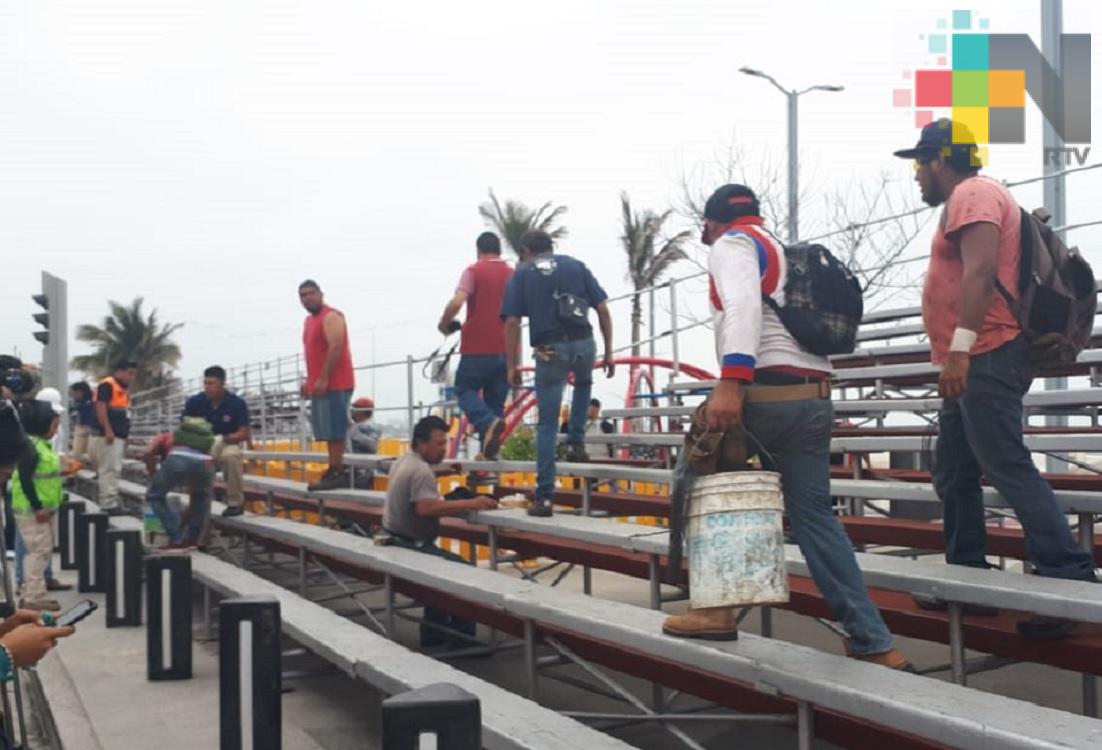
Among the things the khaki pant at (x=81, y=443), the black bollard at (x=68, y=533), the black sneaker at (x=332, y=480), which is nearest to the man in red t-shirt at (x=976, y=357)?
the black sneaker at (x=332, y=480)

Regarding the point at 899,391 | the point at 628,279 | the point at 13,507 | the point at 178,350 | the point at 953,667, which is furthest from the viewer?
the point at 178,350

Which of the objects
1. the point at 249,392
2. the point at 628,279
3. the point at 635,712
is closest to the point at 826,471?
the point at 635,712

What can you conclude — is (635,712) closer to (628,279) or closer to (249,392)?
(249,392)

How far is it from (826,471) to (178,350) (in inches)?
2483

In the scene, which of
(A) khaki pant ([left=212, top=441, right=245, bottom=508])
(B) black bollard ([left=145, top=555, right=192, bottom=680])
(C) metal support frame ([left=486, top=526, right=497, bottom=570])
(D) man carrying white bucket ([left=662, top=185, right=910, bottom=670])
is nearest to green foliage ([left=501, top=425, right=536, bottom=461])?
(A) khaki pant ([left=212, top=441, right=245, bottom=508])

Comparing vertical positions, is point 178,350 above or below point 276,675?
above

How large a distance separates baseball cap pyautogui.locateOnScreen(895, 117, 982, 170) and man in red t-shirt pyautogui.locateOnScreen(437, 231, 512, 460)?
4.29 metres

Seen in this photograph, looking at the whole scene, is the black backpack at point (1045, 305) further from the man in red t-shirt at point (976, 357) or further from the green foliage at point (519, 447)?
the green foliage at point (519, 447)

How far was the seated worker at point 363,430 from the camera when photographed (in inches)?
531

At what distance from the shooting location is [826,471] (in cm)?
383

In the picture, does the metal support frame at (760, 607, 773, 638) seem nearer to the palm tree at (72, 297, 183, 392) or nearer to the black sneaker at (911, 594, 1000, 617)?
the black sneaker at (911, 594, 1000, 617)

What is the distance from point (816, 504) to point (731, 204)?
1065mm

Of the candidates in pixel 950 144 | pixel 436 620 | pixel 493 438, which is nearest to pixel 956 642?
pixel 950 144

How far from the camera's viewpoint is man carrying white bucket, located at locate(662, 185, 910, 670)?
11.8 feet
